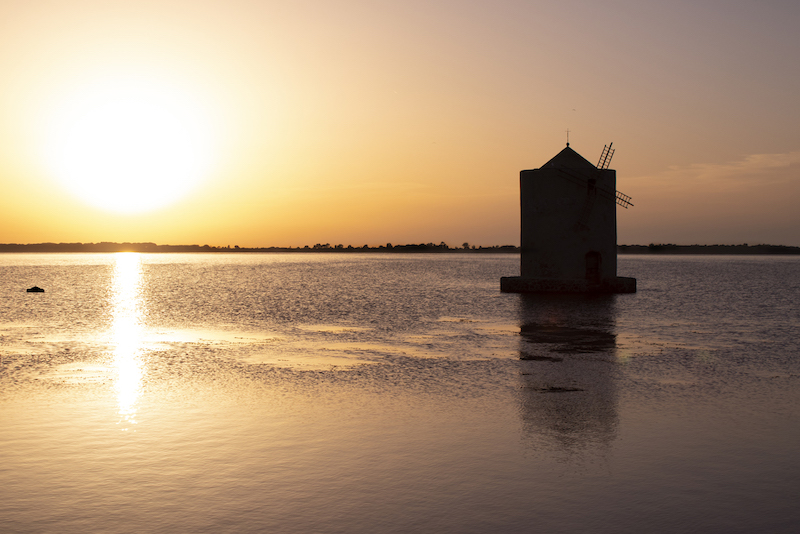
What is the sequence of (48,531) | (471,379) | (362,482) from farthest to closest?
(471,379) < (362,482) < (48,531)

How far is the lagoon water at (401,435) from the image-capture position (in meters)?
5.15

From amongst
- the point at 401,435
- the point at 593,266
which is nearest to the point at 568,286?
the point at 593,266

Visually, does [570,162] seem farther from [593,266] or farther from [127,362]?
[127,362]

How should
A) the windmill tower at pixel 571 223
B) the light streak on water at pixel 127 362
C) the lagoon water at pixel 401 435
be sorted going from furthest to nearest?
the windmill tower at pixel 571 223 → the light streak on water at pixel 127 362 → the lagoon water at pixel 401 435

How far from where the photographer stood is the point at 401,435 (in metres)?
7.33

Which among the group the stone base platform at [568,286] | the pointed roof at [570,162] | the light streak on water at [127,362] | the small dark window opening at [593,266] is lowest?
the light streak on water at [127,362]

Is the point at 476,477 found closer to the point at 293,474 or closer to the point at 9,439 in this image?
the point at 293,474

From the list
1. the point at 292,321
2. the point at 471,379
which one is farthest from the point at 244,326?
the point at 471,379

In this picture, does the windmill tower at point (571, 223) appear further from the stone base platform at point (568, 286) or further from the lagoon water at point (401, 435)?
the lagoon water at point (401, 435)

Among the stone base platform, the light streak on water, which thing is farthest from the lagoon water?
the stone base platform

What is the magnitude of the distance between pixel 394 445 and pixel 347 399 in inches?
96.3

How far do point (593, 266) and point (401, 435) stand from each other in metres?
27.5

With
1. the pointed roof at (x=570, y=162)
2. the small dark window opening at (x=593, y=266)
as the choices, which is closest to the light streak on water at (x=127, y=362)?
the pointed roof at (x=570, y=162)

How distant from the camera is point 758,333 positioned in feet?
58.5
